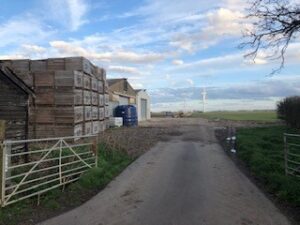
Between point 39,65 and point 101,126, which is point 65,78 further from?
A: point 101,126

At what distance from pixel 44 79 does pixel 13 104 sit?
24.1ft

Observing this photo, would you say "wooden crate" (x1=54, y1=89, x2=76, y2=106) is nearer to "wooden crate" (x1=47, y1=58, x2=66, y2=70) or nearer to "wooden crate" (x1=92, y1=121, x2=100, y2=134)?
"wooden crate" (x1=47, y1=58, x2=66, y2=70)

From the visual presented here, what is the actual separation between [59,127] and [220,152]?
9110 mm

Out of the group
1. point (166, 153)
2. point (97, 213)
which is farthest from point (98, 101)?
point (97, 213)

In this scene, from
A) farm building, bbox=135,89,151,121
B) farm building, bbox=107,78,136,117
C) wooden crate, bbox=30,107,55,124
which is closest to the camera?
wooden crate, bbox=30,107,55,124

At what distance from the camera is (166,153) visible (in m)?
20.1

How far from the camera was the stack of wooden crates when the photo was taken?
24.2m

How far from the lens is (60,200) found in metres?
10.3

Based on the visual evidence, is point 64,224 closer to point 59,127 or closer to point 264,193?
point 264,193

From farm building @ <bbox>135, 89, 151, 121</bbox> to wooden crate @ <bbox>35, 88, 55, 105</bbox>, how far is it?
35554mm

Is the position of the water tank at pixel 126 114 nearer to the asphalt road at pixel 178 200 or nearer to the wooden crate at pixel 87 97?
the wooden crate at pixel 87 97

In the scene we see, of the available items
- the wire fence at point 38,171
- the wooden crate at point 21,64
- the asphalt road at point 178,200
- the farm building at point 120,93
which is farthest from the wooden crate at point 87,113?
the farm building at point 120,93

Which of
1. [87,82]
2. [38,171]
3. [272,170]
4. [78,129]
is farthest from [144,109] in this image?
[38,171]

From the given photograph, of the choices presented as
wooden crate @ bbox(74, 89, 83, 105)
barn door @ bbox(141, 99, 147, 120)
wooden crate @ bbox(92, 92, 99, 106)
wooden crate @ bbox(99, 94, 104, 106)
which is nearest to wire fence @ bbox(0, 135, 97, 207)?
wooden crate @ bbox(74, 89, 83, 105)
